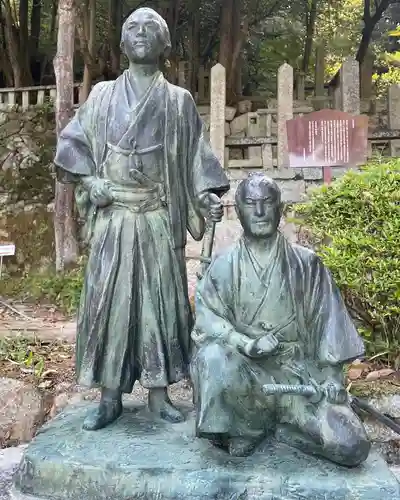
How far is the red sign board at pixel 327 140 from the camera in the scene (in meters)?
7.69

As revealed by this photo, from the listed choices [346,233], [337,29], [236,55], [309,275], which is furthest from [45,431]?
[337,29]

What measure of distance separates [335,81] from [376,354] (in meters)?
7.66

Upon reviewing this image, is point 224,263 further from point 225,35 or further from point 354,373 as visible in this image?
point 225,35

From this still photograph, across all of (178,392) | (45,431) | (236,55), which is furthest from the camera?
(236,55)

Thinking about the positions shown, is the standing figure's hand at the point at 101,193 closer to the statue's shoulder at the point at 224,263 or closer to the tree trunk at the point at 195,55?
the statue's shoulder at the point at 224,263

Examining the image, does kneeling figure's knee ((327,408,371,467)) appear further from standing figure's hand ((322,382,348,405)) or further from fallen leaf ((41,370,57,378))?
fallen leaf ((41,370,57,378))

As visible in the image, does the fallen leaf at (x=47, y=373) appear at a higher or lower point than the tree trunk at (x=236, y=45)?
lower

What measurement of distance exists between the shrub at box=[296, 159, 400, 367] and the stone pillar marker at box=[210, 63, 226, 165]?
4275 mm

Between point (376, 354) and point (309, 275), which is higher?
point (309, 275)

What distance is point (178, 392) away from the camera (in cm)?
492

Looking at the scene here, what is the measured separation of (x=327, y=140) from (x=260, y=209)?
17.8 ft

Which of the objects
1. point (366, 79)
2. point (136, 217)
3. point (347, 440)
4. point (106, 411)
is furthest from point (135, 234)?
point (366, 79)

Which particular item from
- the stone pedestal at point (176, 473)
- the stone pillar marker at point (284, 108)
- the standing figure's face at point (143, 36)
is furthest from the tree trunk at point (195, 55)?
the stone pedestal at point (176, 473)

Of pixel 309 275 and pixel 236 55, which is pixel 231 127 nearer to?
pixel 236 55
